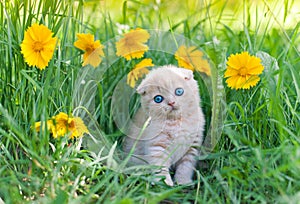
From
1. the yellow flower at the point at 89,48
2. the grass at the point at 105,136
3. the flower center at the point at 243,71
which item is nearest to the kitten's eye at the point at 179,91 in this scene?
the grass at the point at 105,136

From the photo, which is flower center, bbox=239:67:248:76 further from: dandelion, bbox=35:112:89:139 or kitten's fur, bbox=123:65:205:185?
dandelion, bbox=35:112:89:139

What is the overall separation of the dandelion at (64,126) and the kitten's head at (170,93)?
26 centimetres

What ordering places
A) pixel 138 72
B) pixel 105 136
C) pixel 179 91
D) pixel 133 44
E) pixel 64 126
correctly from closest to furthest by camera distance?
pixel 64 126 → pixel 179 91 → pixel 105 136 → pixel 133 44 → pixel 138 72

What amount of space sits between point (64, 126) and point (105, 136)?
262 mm

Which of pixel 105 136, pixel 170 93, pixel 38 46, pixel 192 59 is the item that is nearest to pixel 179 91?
pixel 170 93

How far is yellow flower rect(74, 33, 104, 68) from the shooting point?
2023 mm

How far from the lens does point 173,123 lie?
1.87 metres

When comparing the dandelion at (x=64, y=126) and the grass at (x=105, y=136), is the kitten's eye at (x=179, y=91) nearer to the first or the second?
the grass at (x=105, y=136)

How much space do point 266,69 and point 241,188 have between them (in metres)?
0.61

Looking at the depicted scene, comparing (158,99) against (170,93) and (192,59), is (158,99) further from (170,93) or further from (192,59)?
(192,59)

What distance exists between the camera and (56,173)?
1.52m

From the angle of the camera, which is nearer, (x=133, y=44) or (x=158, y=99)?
(x=158, y=99)

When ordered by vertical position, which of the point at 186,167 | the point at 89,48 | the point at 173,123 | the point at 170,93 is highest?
the point at 89,48

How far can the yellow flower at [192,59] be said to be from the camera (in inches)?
77.0
